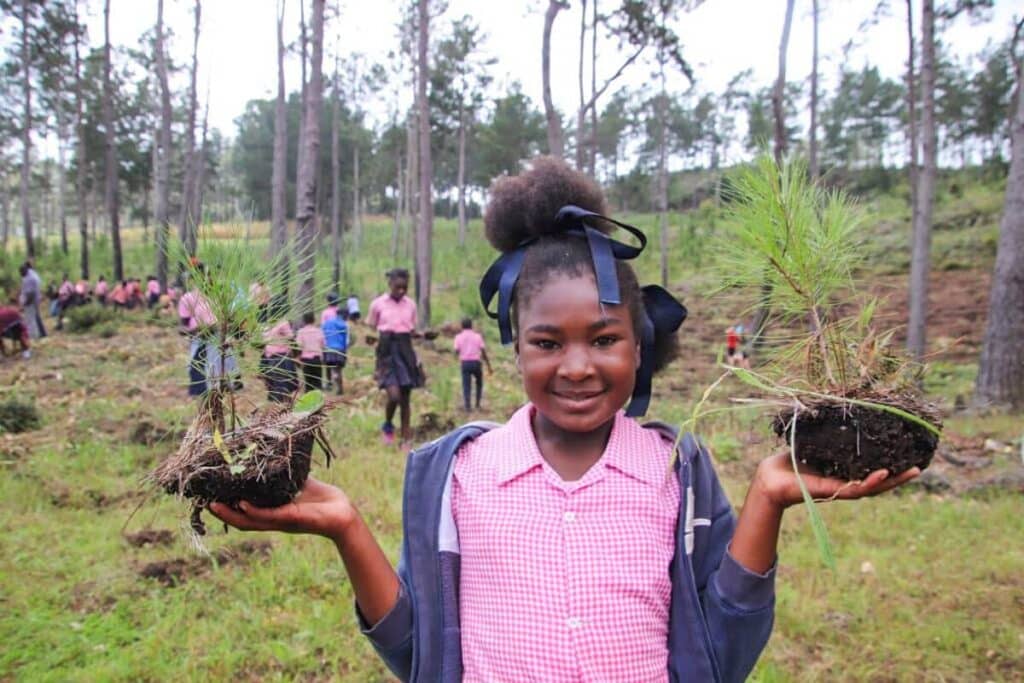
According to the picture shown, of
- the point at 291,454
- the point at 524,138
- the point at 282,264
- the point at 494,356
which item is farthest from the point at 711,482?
the point at 524,138

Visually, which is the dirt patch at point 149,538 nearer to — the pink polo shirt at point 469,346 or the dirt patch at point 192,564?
the dirt patch at point 192,564

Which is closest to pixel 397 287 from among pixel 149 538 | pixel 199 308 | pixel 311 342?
pixel 311 342

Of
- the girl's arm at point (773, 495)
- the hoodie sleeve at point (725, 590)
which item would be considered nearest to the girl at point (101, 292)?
the hoodie sleeve at point (725, 590)

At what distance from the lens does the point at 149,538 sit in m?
4.05

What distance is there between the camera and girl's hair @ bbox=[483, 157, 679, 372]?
52.4 inches

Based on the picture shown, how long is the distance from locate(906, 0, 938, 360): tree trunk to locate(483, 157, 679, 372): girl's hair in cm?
888

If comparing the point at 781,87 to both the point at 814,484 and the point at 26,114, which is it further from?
the point at 26,114

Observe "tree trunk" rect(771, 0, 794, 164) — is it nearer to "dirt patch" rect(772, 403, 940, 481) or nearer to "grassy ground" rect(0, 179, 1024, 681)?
"grassy ground" rect(0, 179, 1024, 681)

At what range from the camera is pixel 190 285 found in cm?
134

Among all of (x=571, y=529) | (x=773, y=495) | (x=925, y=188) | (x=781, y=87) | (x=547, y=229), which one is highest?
(x=781, y=87)

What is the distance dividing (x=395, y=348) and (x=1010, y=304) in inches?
259

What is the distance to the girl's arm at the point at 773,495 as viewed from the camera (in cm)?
107

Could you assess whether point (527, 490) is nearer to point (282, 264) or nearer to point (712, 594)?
point (712, 594)

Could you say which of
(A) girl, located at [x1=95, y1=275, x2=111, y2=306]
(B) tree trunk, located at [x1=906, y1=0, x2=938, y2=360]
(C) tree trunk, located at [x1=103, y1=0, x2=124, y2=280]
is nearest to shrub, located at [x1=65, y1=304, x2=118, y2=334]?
(A) girl, located at [x1=95, y1=275, x2=111, y2=306]
